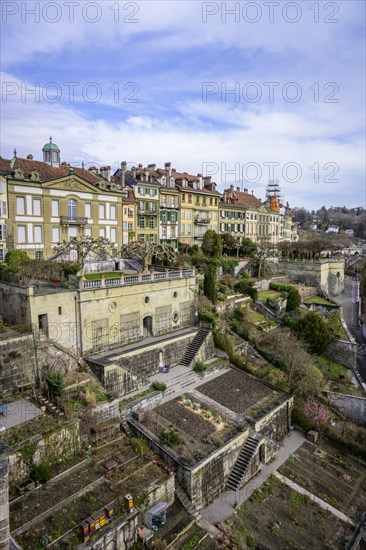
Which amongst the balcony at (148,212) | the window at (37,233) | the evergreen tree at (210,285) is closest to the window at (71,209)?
the window at (37,233)

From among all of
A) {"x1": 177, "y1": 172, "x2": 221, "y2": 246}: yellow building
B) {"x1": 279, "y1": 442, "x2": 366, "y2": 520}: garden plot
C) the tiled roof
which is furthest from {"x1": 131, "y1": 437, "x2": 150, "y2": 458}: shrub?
{"x1": 177, "y1": 172, "x2": 221, "y2": 246}: yellow building

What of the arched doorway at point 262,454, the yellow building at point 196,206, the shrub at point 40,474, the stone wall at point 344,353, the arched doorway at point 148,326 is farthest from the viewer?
the yellow building at point 196,206

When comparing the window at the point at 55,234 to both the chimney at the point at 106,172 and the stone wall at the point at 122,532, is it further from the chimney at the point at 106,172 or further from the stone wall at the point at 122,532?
the stone wall at the point at 122,532

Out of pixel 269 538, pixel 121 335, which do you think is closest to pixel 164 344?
pixel 121 335

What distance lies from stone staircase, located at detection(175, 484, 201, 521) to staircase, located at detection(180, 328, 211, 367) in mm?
10387

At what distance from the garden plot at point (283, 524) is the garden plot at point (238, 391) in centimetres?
524

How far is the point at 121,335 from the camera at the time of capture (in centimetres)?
2609

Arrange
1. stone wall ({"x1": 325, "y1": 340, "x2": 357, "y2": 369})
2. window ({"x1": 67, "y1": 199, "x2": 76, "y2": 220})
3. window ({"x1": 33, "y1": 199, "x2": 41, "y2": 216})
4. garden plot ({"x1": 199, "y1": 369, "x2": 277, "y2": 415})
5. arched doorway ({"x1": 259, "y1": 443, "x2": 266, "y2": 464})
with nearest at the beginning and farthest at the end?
1. arched doorway ({"x1": 259, "y1": 443, "x2": 266, "y2": 464})
2. garden plot ({"x1": 199, "y1": 369, "x2": 277, "y2": 415})
3. stone wall ({"x1": 325, "y1": 340, "x2": 357, "y2": 369})
4. window ({"x1": 33, "y1": 199, "x2": 41, "y2": 216})
5. window ({"x1": 67, "y1": 199, "x2": 76, "y2": 220})

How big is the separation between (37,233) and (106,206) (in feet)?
28.9

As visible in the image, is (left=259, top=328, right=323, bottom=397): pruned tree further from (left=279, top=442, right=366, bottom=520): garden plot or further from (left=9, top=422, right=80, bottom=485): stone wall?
(left=9, top=422, right=80, bottom=485): stone wall

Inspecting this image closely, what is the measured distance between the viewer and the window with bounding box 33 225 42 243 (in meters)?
36.8

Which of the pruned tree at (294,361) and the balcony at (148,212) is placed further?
the balcony at (148,212)

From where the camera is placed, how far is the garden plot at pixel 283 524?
633 inches

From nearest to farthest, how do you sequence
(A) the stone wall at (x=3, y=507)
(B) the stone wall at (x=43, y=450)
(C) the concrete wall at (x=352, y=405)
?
(A) the stone wall at (x=3, y=507) < (B) the stone wall at (x=43, y=450) < (C) the concrete wall at (x=352, y=405)
